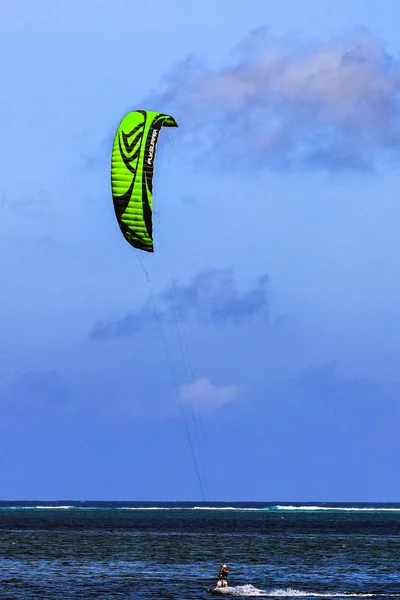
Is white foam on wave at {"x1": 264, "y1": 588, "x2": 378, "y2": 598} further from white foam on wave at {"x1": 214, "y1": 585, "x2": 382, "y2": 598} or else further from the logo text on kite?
the logo text on kite

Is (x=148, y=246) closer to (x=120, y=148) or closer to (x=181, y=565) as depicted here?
(x=120, y=148)

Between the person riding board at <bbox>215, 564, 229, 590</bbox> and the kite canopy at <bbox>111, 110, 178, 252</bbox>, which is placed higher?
the kite canopy at <bbox>111, 110, 178, 252</bbox>

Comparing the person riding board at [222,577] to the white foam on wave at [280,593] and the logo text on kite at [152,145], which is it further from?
the logo text on kite at [152,145]

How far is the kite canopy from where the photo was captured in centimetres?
5009

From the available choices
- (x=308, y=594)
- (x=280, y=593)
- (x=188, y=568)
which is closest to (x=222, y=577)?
(x=280, y=593)

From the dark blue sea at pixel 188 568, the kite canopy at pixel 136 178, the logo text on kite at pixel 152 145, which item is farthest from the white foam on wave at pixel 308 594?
the logo text on kite at pixel 152 145

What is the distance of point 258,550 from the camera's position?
87.3 m

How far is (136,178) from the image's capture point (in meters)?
50.1

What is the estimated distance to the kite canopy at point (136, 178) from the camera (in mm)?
50094

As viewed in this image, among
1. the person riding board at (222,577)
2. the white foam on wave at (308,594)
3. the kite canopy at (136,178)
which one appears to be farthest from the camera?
the person riding board at (222,577)

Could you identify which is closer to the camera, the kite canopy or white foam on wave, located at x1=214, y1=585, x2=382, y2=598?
the kite canopy

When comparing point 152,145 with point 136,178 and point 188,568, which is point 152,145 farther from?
point 188,568

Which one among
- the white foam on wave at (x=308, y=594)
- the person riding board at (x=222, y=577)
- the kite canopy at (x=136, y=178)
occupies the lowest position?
the white foam on wave at (x=308, y=594)

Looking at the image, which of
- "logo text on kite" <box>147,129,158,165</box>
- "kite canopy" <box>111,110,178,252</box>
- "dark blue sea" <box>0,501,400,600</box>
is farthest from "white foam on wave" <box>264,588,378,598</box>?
"logo text on kite" <box>147,129,158,165</box>
